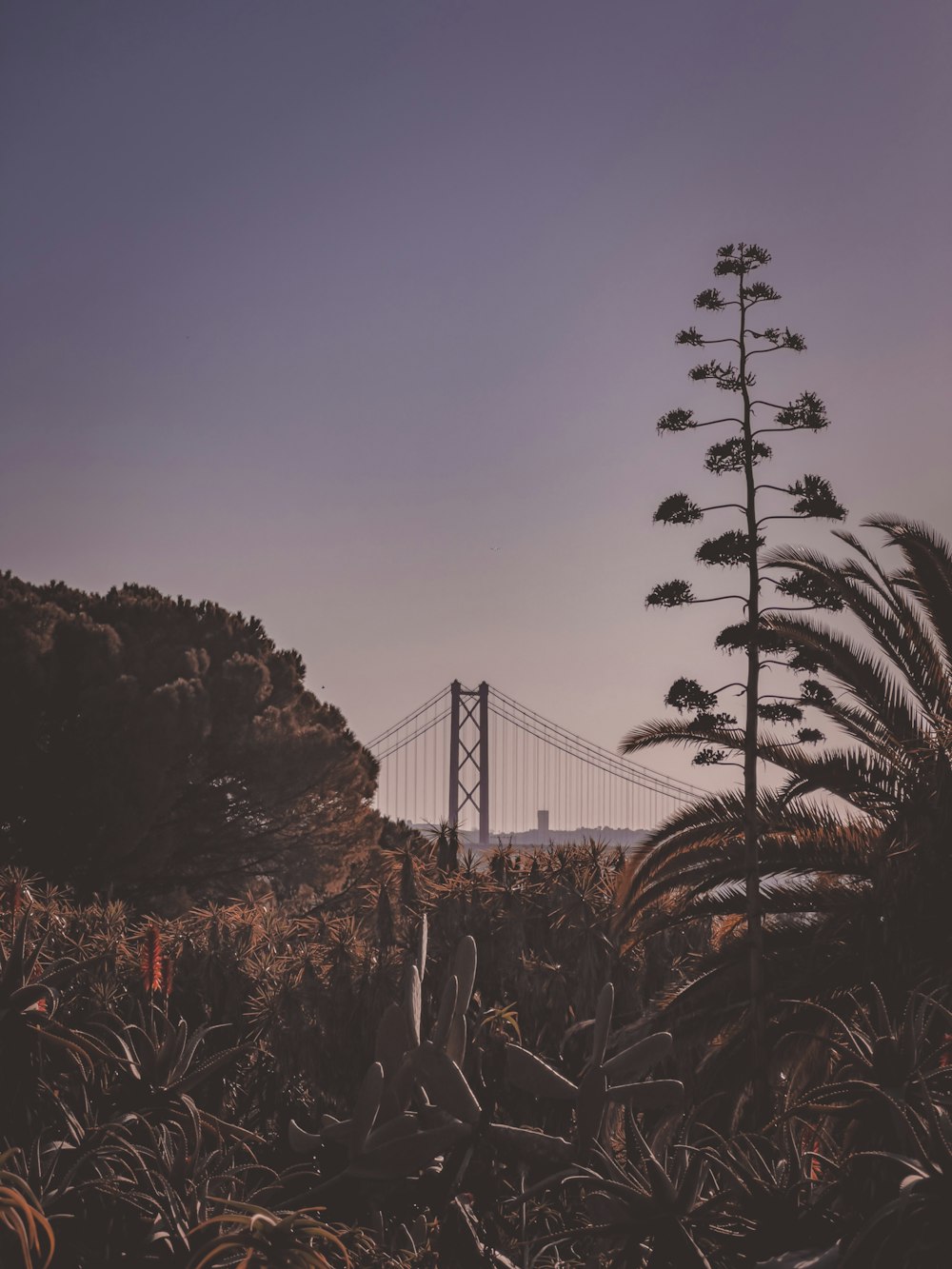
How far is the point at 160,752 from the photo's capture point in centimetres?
2844

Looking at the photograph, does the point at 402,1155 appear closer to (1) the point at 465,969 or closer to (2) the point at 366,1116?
(2) the point at 366,1116

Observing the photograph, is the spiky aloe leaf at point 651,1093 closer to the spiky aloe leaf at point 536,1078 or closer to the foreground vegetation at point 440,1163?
the foreground vegetation at point 440,1163

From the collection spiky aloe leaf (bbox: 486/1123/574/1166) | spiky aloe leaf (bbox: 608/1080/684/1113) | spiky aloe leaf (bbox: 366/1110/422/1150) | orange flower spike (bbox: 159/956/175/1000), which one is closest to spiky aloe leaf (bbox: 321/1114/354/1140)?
spiky aloe leaf (bbox: 366/1110/422/1150)

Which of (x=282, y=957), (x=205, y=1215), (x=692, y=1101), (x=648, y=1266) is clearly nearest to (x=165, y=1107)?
(x=205, y=1215)

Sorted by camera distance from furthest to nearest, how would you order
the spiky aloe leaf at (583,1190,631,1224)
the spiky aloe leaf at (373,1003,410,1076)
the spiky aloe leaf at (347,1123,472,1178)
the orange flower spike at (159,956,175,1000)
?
the orange flower spike at (159,956,175,1000) → the spiky aloe leaf at (373,1003,410,1076) → the spiky aloe leaf at (347,1123,472,1178) → the spiky aloe leaf at (583,1190,631,1224)

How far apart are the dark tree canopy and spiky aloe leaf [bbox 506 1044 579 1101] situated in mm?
24354

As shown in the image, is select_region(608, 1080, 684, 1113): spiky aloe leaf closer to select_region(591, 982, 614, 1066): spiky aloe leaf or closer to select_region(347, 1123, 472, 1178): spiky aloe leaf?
select_region(591, 982, 614, 1066): spiky aloe leaf

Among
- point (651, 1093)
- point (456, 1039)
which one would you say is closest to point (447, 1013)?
point (456, 1039)

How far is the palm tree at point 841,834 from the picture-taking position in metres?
9.41

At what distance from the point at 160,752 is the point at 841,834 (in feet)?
68.5

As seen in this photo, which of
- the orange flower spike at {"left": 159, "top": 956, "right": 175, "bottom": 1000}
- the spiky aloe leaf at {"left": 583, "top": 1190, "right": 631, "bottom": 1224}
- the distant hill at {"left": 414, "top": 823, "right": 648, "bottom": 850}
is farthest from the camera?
the distant hill at {"left": 414, "top": 823, "right": 648, "bottom": 850}

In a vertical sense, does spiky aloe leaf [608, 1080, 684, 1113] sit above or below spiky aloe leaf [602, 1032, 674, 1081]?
below

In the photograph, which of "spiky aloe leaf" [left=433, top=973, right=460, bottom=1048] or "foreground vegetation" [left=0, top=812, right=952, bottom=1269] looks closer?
"foreground vegetation" [left=0, top=812, right=952, bottom=1269]

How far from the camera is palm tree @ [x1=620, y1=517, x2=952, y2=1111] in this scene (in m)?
9.41
